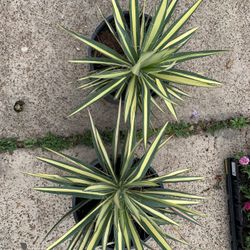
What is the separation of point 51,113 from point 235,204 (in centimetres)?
130

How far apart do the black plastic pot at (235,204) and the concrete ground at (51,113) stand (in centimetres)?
5

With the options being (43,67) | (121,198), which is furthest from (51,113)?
(121,198)

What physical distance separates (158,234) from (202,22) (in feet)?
4.83

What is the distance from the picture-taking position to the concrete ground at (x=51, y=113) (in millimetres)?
2350

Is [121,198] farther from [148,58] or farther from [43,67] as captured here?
[43,67]

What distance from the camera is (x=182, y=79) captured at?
1816 mm

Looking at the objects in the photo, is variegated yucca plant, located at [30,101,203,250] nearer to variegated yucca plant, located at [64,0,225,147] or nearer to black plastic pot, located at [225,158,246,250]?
variegated yucca plant, located at [64,0,225,147]

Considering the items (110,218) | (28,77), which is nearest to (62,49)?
(28,77)

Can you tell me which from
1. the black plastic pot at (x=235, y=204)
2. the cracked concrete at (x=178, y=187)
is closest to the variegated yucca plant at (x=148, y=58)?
the cracked concrete at (x=178, y=187)

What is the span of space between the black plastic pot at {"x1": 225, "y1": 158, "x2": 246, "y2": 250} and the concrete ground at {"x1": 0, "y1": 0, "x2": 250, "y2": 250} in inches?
2.1

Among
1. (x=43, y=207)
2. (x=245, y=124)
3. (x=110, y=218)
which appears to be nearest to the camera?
(x=110, y=218)

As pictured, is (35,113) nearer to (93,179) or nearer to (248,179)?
(93,179)

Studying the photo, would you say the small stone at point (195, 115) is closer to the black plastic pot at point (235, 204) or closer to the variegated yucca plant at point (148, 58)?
the black plastic pot at point (235, 204)

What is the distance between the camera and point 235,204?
246 cm
